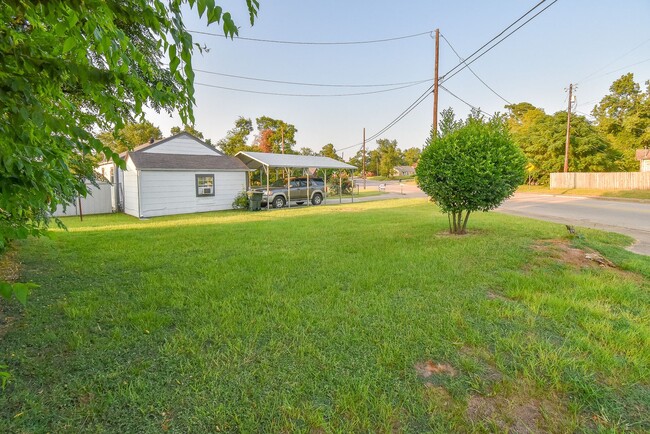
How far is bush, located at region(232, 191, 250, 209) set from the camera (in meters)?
16.1

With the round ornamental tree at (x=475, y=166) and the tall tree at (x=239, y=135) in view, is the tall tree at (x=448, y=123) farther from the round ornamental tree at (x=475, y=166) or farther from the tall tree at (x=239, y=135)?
the tall tree at (x=239, y=135)

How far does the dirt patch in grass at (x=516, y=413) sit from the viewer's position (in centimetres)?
179

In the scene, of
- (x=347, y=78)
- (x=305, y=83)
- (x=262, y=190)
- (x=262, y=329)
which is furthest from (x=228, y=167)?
(x=262, y=329)

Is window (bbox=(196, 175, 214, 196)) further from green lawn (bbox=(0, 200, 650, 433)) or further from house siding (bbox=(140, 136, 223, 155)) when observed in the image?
green lawn (bbox=(0, 200, 650, 433))

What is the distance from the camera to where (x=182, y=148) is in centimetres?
1590

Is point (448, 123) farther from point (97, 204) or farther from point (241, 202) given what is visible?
point (97, 204)

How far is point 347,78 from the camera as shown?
19875 mm

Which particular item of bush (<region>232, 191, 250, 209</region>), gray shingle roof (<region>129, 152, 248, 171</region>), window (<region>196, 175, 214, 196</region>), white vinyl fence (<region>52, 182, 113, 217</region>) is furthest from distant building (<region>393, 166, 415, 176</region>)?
white vinyl fence (<region>52, 182, 113, 217</region>)

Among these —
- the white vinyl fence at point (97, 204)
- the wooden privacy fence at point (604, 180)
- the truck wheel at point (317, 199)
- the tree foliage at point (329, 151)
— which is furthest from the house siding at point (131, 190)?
the tree foliage at point (329, 151)

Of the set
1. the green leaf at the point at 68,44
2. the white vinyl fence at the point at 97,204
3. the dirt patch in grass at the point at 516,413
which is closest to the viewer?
the green leaf at the point at 68,44

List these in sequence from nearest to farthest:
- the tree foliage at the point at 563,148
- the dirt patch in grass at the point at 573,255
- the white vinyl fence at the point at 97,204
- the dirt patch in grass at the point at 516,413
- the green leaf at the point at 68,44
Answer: the green leaf at the point at 68,44
the dirt patch in grass at the point at 516,413
the dirt patch in grass at the point at 573,255
the white vinyl fence at the point at 97,204
the tree foliage at the point at 563,148

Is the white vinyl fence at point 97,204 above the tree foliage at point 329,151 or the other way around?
the other way around

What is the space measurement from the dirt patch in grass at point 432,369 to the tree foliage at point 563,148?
97.5 ft

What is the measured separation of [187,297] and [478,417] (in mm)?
3084
